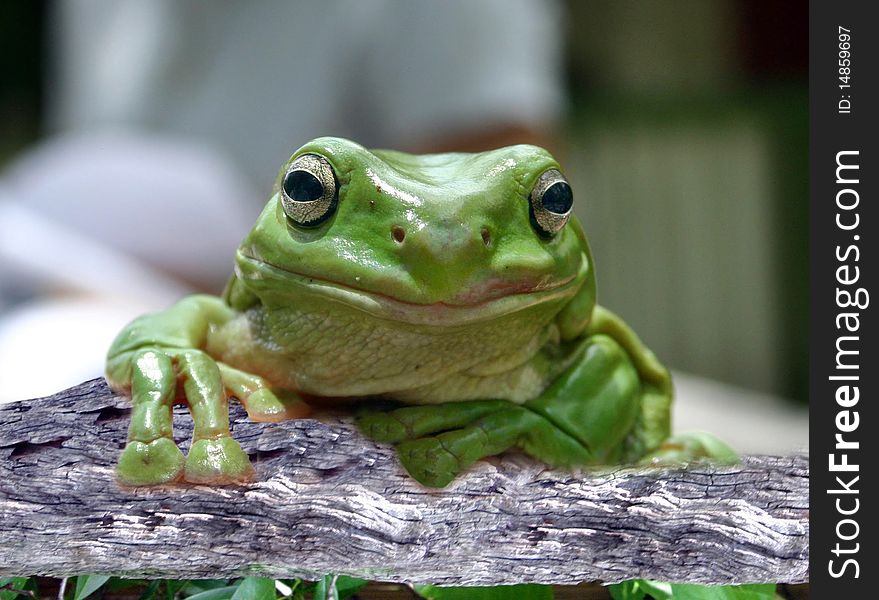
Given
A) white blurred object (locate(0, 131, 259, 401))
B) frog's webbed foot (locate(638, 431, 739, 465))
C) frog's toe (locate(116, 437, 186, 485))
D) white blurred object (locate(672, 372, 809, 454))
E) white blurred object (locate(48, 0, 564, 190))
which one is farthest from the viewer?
white blurred object (locate(48, 0, 564, 190))

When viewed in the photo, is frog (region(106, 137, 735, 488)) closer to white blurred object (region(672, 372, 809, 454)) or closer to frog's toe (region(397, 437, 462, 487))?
frog's toe (region(397, 437, 462, 487))

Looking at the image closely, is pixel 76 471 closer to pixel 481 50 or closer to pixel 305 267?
pixel 305 267

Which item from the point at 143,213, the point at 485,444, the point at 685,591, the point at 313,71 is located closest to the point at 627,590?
the point at 685,591

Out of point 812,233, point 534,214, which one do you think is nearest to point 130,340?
point 534,214

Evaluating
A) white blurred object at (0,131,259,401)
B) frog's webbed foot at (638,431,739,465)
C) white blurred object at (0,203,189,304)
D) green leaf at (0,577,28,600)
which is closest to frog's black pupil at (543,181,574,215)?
frog's webbed foot at (638,431,739,465)

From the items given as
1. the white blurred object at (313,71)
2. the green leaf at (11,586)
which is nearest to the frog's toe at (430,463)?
the green leaf at (11,586)

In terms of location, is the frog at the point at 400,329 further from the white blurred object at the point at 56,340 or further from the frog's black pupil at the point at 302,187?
the white blurred object at the point at 56,340

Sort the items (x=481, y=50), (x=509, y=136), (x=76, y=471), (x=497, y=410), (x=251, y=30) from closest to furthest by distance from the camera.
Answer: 1. (x=76, y=471)
2. (x=497, y=410)
3. (x=509, y=136)
4. (x=481, y=50)
5. (x=251, y=30)

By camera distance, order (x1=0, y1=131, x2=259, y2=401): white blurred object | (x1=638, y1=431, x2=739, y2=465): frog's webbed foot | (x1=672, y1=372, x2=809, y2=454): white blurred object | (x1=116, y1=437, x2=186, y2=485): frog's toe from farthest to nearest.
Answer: (x1=672, y1=372, x2=809, y2=454): white blurred object → (x1=0, y1=131, x2=259, y2=401): white blurred object → (x1=638, y1=431, x2=739, y2=465): frog's webbed foot → (x1=116, y1=437, x2=186, y2=485): frog's toe
